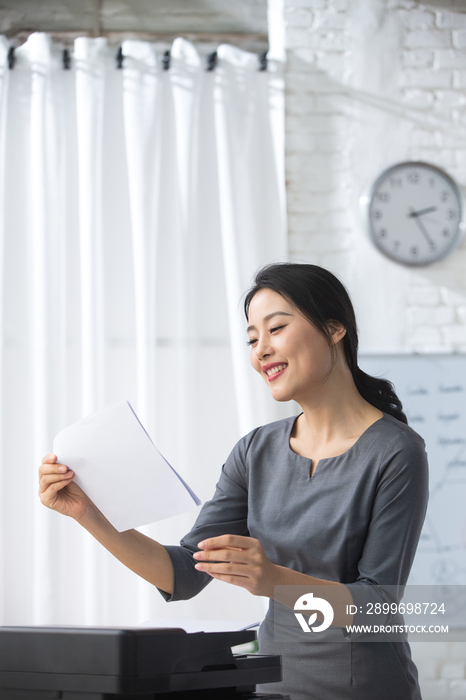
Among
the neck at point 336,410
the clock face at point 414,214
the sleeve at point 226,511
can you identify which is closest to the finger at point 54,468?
the sleeve at point 226,511

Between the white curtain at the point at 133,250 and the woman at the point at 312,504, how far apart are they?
36.8 inches

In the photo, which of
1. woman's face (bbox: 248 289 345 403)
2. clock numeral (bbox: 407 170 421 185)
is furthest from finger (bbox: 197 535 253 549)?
clock numeral (bbox: 407 170 421 185)

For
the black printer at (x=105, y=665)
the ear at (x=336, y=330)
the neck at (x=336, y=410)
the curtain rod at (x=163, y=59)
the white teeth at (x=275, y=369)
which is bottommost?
the black printer at (x=105, y=665)

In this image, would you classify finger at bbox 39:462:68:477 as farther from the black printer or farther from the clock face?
the clock face

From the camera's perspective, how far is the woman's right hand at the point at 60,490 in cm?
104

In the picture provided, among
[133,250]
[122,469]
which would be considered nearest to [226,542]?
[122,469]

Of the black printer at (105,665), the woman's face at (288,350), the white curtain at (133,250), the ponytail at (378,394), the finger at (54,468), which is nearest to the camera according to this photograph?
the black printer at (105,665)

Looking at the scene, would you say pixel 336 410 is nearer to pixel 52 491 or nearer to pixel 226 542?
pixel 226 542

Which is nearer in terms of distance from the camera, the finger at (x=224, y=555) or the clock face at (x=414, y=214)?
the finger at (x=224, y=555)

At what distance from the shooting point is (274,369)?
4.21ft

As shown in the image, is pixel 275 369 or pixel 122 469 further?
pixel 275 369

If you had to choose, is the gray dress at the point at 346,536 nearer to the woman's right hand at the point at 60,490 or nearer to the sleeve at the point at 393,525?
the sleeve at the point at 393,525

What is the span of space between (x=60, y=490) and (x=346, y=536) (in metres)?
0.54

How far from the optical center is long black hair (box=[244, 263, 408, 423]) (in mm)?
1284
